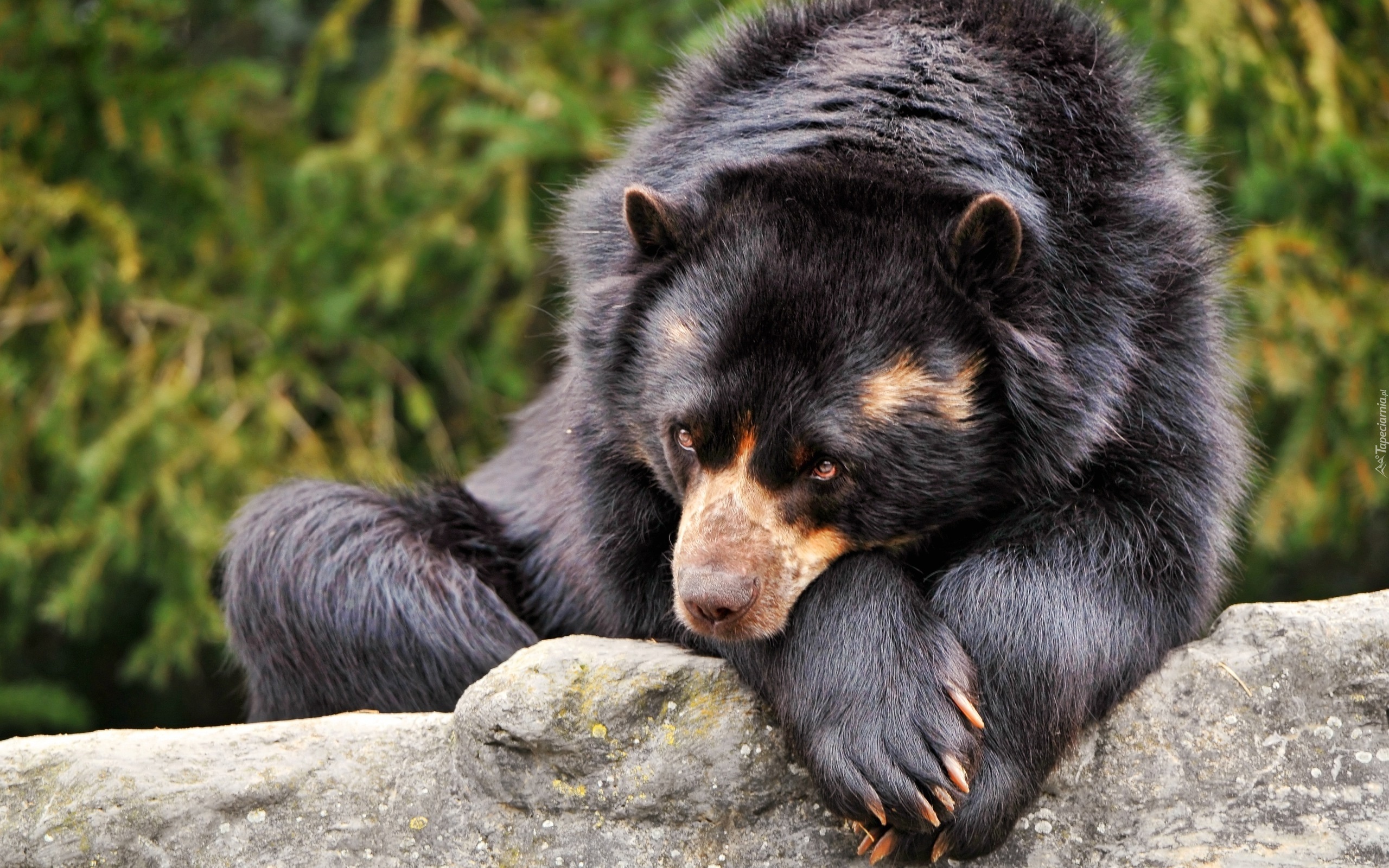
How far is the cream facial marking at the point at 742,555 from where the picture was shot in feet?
10.1

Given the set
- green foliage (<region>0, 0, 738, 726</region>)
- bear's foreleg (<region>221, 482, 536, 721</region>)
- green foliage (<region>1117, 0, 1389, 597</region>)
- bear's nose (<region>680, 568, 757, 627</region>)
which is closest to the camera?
bear's nose (<region>680, 568, 757, 627</region>)

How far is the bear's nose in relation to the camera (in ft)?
10.0

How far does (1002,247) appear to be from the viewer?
10.6 feet

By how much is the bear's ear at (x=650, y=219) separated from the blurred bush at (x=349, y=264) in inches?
87.6

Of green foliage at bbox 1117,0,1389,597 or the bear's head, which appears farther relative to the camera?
green foliage at bbox 1117,0,1389,597

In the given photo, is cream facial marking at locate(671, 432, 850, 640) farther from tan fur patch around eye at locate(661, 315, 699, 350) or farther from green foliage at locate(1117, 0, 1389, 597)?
green foliage at locate(1117, 0, 1389, 597)

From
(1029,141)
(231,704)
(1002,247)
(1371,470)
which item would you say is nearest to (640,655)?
(1002,247)

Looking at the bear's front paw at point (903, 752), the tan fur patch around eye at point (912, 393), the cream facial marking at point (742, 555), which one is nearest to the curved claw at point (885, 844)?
the bear's front paw at point (903, 752)

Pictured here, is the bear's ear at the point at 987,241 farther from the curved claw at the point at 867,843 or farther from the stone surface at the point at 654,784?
the curved claw at the point at 867,843

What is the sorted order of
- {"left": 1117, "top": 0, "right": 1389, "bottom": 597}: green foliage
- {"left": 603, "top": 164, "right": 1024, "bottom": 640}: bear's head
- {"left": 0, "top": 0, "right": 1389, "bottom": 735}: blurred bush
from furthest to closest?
{"left": 0, "top": 0, "right": 1389, "bottom": 735}: blurred bush < {"left": 1117, "top": 0, "right": 1389, "bottom": 597}: green foliage < {"left": 603, "top": 164, "right": 1024, "bottom": 640}: bear's head

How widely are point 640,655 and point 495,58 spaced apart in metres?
4.92

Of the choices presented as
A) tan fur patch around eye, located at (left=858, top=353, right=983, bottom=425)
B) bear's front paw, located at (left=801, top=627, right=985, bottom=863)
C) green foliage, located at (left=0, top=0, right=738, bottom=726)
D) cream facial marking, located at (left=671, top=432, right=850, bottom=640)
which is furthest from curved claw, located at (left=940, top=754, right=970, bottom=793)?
green foliage, located at (left=0, top=0, right=738, bottom=726)

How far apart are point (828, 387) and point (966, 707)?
0.76 meters

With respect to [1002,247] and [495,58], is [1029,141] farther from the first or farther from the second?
[495,58]
